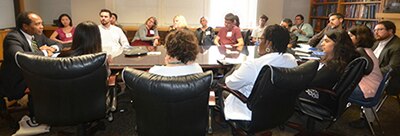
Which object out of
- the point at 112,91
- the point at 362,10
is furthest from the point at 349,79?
the point at 362,10

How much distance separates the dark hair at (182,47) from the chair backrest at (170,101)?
299mm

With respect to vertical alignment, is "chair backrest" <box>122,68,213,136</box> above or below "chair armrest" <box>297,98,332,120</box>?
above

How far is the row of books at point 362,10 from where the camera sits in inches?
203

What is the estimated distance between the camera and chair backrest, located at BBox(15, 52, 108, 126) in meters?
Result: 1.86

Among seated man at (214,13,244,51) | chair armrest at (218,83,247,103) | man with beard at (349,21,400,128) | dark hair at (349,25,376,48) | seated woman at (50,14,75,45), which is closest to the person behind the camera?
chair armrest at (218,83,247,103)

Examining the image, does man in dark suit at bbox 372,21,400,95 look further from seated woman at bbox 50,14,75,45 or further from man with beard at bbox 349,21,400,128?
seated woman at bbox 50,14,75,45

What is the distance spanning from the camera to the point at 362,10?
543 centimetres

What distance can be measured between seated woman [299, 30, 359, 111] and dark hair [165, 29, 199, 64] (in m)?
1.01

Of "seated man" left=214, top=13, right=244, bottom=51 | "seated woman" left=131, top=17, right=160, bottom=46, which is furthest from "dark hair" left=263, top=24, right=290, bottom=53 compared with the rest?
"seated woman" left=131, top=17, right=160, bottom=46

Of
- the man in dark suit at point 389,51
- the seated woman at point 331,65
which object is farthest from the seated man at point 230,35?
the seated woman at point 331,65

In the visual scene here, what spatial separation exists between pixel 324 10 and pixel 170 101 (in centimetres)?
598

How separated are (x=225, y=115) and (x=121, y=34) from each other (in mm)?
2680

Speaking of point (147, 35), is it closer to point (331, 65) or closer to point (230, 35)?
point (230, 35)

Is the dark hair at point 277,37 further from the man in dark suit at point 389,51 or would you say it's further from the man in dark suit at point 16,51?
the man in dark suit at point 16,51
